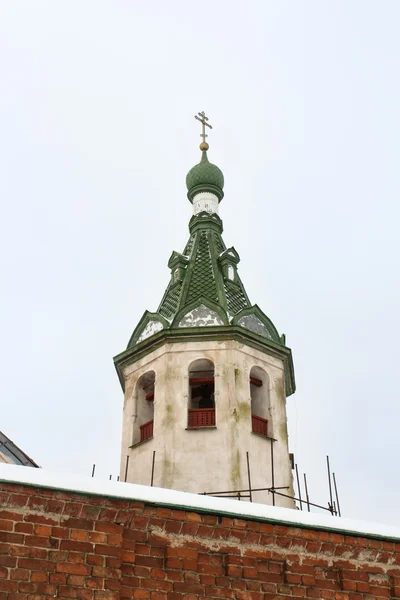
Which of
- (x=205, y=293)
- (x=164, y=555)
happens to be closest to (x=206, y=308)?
(x=205, y=293)

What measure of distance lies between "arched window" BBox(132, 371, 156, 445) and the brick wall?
331 inches

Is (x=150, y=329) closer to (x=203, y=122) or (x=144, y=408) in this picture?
(x=144, y=408)

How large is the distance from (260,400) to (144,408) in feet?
8.14

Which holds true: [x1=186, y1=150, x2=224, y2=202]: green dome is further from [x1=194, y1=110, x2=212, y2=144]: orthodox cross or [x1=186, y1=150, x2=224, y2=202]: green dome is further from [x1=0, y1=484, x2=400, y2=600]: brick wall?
[x1=0, y1=484, x2=400, y2=600]: brick wall

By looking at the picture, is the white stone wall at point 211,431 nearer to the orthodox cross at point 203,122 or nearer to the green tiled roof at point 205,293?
the green tiled roof at point 205,293

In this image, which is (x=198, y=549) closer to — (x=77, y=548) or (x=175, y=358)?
(x=77, y=548)

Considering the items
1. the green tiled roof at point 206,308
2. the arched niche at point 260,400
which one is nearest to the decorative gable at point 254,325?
the green tiled roof at point 206,308

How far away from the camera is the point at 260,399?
16609 mm

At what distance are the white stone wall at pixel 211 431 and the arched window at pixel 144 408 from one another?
0.36ft

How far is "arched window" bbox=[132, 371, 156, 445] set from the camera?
1616cm

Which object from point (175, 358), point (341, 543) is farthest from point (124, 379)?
point (341, 543)

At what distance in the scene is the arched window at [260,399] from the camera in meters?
16.0

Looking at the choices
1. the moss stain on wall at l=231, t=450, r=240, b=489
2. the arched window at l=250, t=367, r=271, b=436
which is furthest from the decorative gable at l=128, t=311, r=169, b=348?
the moss stain on wall at l=231, t=450, r=240, b=489

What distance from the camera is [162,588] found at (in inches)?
280
